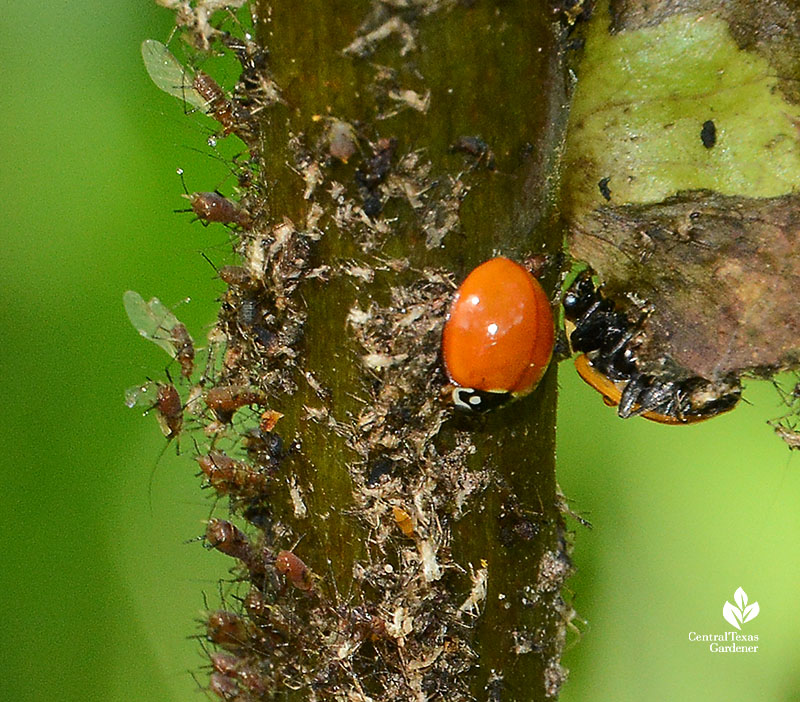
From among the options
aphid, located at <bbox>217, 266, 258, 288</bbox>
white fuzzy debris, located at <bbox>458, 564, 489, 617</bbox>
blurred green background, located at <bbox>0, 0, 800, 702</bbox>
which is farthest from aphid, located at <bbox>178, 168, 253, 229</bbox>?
white fuzzy debris, located at <bbox>458, 564, 489, 617</bbox>

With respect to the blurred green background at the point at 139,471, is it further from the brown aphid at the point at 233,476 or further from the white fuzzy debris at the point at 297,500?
the white fuzzy debris at the point at 297,500

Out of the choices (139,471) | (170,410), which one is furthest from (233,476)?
(139,471)

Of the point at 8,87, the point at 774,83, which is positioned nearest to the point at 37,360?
the point at 8,87

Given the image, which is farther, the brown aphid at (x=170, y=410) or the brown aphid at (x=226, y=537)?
the brown aphid at (x=170, y=410)

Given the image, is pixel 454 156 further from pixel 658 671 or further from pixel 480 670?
pixel 658 671

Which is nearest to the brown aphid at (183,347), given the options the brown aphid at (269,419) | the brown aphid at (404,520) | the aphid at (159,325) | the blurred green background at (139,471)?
the aphid at (159,325)

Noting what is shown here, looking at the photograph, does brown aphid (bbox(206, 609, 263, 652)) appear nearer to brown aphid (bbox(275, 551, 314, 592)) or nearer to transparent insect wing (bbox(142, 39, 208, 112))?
brown aphid (bbox(275, 551, 314, 592))
